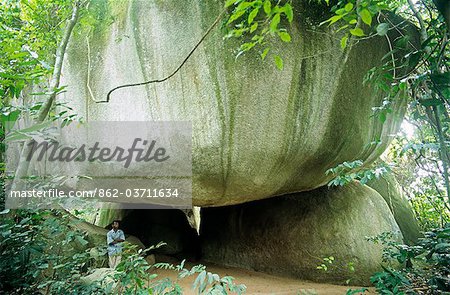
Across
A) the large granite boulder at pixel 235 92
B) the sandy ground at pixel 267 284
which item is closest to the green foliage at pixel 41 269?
the large granite boulder at pixel 235 92

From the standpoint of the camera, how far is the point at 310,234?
193 inches

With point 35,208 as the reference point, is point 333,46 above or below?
above

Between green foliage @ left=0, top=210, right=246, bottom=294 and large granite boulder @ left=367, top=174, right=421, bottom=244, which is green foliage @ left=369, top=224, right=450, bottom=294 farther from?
large granite boulder @ left=367, top=174, right=421, bottom=244

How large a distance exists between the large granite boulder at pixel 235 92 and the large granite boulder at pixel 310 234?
125cm

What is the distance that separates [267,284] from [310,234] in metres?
0.93

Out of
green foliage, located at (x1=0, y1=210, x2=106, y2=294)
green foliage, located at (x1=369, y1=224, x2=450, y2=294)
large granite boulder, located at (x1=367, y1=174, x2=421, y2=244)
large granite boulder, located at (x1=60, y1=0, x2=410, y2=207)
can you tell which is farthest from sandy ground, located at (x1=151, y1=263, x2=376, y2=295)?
green foliage, located at (x1=0, y1=210, x2=106, y2=294)

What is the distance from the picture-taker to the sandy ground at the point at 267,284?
417cm

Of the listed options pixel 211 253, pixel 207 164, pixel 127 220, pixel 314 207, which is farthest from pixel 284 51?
pixel 127 220

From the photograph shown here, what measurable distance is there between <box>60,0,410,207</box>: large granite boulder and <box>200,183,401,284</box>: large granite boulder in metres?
1.25

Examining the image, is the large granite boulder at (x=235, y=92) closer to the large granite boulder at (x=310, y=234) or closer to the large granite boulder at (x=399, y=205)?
the large granite boulder at (x=310, y=234)

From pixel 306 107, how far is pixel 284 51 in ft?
2.05

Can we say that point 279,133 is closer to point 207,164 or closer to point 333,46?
point 207,164

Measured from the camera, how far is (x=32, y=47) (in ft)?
14.0

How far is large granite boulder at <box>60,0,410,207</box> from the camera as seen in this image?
11.4ft
